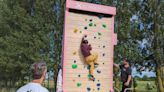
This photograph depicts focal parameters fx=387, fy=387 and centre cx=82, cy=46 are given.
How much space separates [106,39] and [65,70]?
1.44 meters

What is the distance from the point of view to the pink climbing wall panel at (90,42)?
29.3ft

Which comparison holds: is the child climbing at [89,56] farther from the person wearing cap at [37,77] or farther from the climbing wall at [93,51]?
the person wearing cap at [37,77]

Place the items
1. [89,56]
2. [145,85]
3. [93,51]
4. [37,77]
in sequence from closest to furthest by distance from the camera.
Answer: [37,77] < [89,56] < [93,51] < [145,85]

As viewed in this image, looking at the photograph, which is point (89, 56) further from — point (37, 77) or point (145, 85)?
point (145, 85)

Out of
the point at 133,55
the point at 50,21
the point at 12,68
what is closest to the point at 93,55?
the point at 133,55

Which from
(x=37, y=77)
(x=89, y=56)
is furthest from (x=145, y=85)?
(x=37, y=77)

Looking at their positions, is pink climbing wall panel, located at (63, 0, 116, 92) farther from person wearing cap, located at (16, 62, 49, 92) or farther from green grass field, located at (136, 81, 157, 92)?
green grass field, located at (136, 81, 157, 92)

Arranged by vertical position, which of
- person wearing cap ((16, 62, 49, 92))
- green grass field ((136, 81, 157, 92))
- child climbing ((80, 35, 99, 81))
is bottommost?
green grass field ((136, 81, 157, 92))

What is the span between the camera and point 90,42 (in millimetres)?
9344

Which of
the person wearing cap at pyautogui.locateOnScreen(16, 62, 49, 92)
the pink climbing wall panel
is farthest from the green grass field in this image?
the person wearing cap at pyautogui.locateOnScreen(16, 62, 49, 92)

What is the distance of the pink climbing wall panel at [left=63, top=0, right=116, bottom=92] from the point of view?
893 centimetres

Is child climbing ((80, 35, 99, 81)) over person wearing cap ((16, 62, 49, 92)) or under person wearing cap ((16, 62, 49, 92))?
under

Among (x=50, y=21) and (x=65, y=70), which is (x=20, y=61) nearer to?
(x=50, y=21)

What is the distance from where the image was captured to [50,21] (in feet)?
76.2
